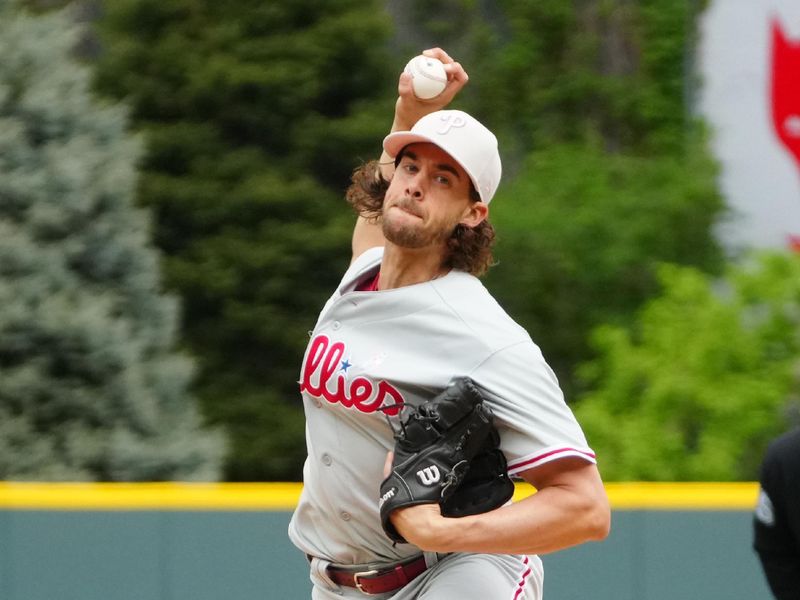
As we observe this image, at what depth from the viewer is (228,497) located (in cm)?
578

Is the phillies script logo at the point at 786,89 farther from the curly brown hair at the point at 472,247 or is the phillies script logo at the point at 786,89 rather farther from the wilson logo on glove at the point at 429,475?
the wilson logo on glove at the point at 429,475

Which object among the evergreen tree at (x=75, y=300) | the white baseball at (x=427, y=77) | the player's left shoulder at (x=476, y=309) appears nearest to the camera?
the player's left shoulder at (x=476, y=309)

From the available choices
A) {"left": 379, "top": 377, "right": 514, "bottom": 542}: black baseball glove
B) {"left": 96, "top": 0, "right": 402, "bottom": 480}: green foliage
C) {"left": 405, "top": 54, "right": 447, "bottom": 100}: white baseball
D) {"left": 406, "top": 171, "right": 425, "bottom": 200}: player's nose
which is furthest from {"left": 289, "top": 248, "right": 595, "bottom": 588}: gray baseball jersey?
{"left": 96, "top": 0, "right": 402, "bottom": 480}: green foliage

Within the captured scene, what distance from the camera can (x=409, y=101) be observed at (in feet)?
13.3

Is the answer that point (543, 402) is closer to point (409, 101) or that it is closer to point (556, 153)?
point (409, 101)

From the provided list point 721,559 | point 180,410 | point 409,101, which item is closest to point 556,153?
point 180,410

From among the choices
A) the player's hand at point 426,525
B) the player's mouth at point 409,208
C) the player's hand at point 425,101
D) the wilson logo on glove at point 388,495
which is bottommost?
the player's hand at point 426,525

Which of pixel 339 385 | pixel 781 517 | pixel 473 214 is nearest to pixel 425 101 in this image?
pixel 473 214

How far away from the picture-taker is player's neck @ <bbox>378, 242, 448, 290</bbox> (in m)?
3.69

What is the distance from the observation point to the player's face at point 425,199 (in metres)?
3.54

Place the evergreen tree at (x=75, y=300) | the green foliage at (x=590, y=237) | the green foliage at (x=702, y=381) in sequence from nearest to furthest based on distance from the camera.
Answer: the evergreen tree at (x=75, y=300) → the green foliage at (x=702, y=381) → the green foliage at (x=590, y=237)

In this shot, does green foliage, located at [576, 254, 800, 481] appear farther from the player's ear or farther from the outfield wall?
the player's ear

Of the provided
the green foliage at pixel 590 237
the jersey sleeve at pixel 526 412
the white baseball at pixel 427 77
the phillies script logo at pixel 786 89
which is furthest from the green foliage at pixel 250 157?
the jersey sleeve at pixel 526 412

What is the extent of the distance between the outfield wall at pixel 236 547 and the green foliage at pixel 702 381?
10.3ft
